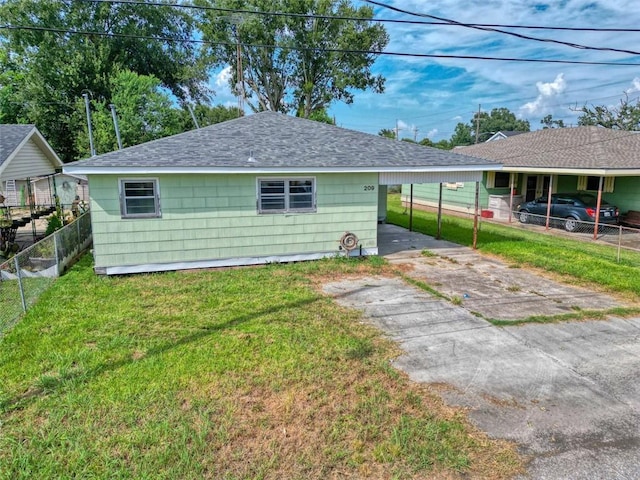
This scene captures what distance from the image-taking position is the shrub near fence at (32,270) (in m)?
6.95

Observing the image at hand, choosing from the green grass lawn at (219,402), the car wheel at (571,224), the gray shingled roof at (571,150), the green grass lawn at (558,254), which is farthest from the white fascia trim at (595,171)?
the green grass lawn at (219,402)

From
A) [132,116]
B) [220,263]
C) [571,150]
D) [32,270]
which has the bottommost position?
[220,263]

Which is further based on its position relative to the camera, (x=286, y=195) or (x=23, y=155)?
(x=23, y=155)

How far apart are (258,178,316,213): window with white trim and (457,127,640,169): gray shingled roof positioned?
10897mm

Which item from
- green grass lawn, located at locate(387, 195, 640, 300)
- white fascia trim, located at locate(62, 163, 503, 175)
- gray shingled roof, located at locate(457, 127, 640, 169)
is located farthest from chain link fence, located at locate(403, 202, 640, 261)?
white fascia trim, located at locate(62, 163, 503, 175)

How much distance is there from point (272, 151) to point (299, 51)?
25524 millimetres

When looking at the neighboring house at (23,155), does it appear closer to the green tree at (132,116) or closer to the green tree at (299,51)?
the green tree at (132,116)

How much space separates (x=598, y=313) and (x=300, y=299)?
525 cm

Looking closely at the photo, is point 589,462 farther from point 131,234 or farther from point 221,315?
point 131,234

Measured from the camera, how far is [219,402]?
4.45 m

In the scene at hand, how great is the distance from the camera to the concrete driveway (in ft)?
12.8

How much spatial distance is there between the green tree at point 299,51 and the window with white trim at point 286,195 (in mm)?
23913

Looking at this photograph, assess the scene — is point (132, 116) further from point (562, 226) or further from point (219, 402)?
point (219, 402)

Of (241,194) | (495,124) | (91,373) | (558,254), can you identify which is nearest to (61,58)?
(241,194)
